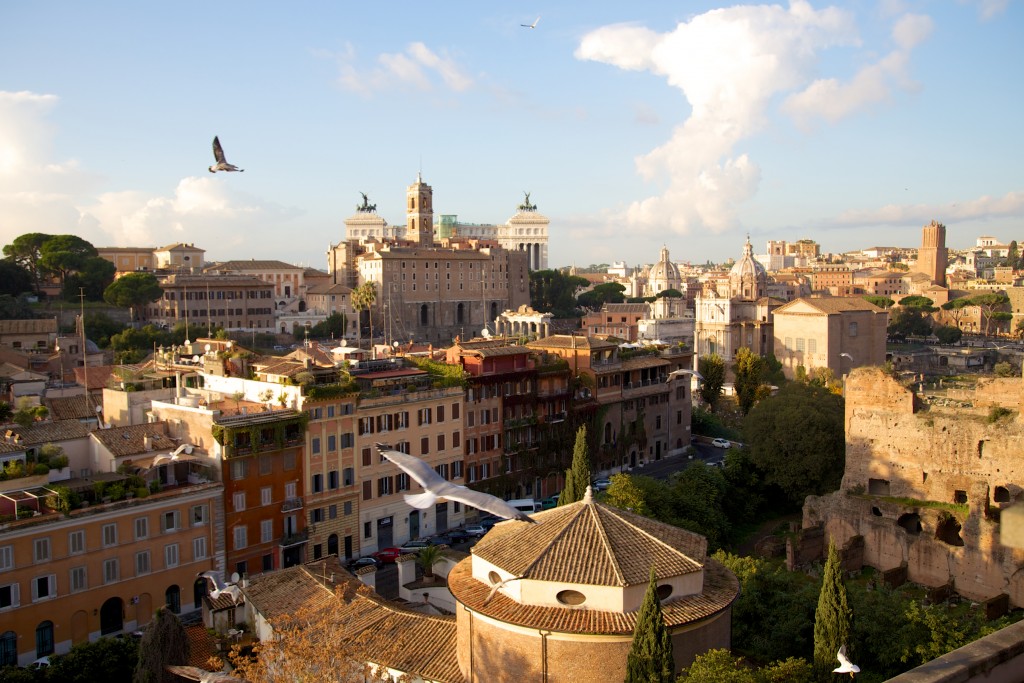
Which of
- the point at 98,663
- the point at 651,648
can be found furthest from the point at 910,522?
the point at 98,663

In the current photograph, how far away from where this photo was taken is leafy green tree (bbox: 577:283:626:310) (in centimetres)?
12519

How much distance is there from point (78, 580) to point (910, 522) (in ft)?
83.6

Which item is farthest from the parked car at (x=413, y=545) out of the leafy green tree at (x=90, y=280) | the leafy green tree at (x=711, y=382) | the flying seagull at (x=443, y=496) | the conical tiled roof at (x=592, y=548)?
the leafy green tree at (x=90, y=280)

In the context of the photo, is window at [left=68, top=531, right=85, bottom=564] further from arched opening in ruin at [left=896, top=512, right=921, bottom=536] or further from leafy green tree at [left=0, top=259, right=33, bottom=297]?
leafy green tree at [left=0, top=259, right=33, bottom=297]

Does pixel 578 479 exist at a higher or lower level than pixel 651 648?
lower

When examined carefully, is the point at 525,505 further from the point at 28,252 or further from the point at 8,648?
the point at 28,252

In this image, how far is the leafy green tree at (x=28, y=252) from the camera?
77.8 m

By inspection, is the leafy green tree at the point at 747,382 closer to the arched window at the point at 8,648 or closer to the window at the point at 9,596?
the window at the point at 9,596

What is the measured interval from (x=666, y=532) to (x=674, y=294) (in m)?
112

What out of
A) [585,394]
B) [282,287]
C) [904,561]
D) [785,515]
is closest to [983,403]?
[904,561]

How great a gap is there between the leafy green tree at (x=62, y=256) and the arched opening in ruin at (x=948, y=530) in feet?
234

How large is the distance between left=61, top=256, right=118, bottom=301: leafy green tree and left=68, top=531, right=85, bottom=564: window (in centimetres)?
5737

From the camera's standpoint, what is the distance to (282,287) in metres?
104

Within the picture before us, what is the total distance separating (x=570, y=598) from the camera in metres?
14.9
